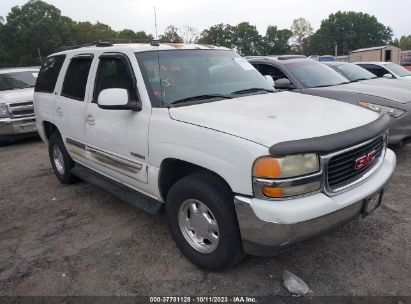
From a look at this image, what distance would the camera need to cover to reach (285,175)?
2547 millimetres

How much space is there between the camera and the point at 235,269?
3188 millimetres

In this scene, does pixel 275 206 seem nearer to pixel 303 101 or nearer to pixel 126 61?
pixel 303 101

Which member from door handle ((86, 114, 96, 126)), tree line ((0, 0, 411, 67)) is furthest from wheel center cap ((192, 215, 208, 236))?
tree line ((0, 0, 411, 67))

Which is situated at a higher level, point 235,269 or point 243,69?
point 243,69

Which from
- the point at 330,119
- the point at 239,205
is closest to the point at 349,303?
the point at 239,205

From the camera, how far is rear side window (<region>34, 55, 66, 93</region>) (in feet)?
17.0

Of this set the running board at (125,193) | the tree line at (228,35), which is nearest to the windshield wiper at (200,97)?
the running board at (125,193)

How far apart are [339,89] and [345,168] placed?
12.8ft

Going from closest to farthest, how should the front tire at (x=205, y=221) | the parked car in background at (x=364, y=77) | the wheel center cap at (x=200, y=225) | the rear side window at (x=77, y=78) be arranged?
1. the front tire at (x=205, y=221)
2. the wheel center cap at (x=200, y=225)
3. the rear side window at (x=77, y=78)
4. the parked car in background at (x=364, y=77)

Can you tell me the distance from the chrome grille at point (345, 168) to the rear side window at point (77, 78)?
294 centimetres

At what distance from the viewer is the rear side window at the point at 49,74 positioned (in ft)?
17.0

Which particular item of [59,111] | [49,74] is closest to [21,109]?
[49,74]

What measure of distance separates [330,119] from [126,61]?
2.00 m

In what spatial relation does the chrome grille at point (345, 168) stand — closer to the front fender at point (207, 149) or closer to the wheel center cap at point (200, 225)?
the front fender at point (207, 149)
